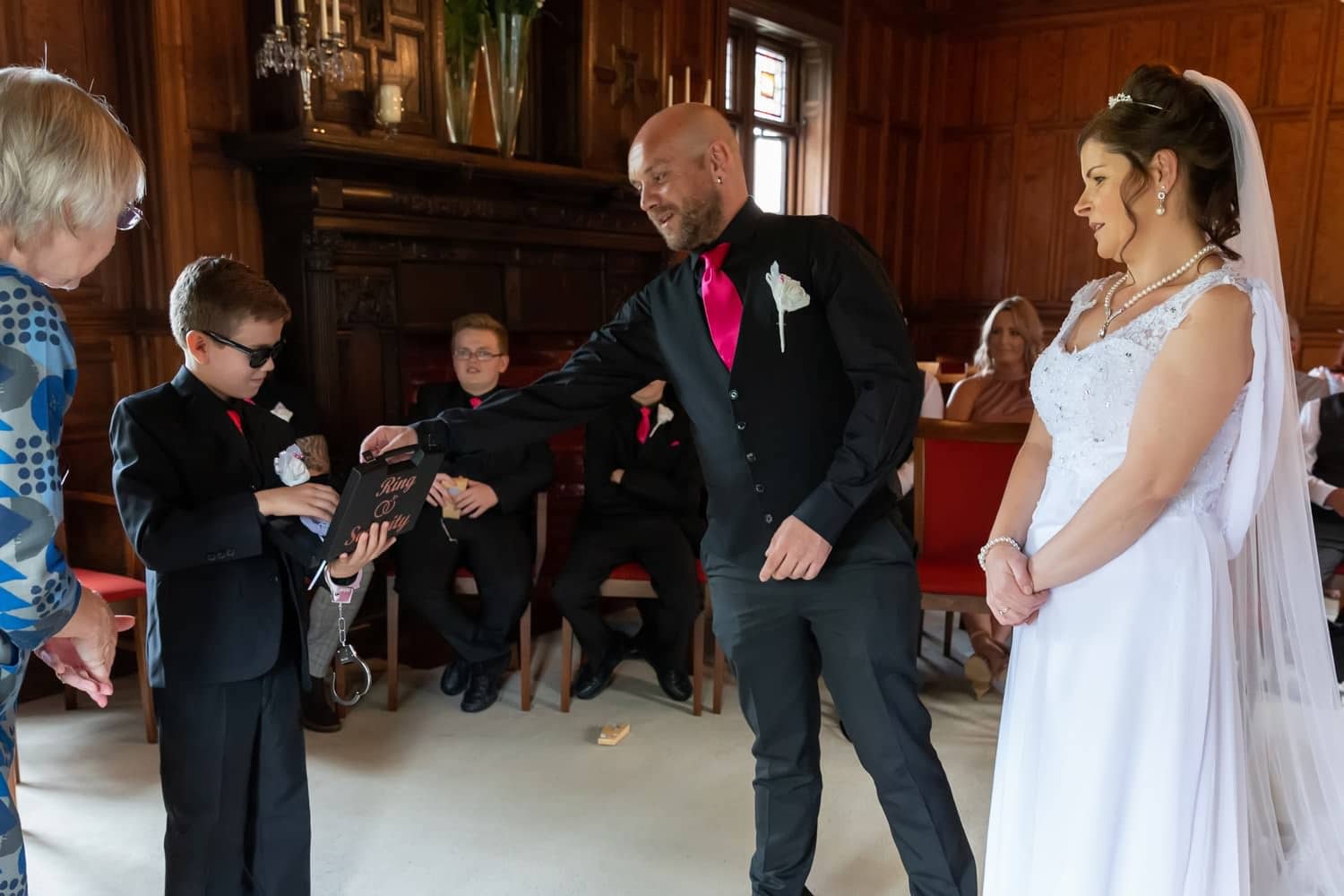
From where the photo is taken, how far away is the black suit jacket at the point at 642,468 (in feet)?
12.7

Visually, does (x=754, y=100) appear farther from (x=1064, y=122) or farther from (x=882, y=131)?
(x=1064, y=122)

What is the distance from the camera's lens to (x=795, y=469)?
6.77ft

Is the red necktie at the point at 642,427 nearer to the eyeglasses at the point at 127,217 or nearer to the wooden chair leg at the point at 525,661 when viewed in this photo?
the wooden chair leg at the point at 525,661

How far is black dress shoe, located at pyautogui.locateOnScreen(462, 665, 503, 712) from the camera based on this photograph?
3.63 meters

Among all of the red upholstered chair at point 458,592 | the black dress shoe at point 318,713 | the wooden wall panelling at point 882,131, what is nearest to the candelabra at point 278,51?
the red upholstered chair at point 458,592

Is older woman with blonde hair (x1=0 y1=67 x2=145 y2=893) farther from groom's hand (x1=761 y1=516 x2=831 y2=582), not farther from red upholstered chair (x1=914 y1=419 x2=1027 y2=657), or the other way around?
red upholstered chair (x1=914 y1=419 x2=1027 y2=657)

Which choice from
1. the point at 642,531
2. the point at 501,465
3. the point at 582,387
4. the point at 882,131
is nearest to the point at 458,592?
the point at 501,465

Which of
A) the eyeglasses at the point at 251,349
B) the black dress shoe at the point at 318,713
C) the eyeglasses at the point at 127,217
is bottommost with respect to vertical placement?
the black dress shoe at the point at 318,713

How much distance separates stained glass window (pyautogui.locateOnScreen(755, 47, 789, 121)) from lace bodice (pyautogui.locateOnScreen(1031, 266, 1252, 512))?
5.81 metres

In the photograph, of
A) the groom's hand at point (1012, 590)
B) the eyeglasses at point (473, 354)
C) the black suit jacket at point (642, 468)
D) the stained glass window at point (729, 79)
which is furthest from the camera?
the stained glass window at point (729, 79)

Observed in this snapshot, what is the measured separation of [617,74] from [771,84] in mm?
2352

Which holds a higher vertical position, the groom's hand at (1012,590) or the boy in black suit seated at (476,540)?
the groom's hand at (1012,590)

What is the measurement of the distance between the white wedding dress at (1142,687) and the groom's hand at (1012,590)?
5 centimetres

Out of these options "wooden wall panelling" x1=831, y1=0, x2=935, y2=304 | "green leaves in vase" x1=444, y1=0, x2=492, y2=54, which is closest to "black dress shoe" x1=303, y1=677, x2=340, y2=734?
"green leaves in vase" x1=444, y1=0, x2=492, y2=54
